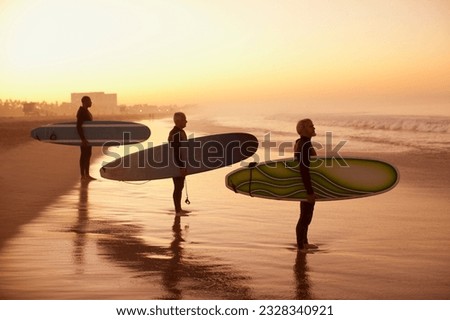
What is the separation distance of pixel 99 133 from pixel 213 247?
6.94 meters

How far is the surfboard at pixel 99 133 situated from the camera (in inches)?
511

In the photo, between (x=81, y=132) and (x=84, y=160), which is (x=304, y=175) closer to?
(x=84, y=160)

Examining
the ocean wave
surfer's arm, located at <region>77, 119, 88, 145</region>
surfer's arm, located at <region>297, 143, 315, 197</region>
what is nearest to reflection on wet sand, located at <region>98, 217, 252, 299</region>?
surfer's arm, located at <region>297, 143, 315, 197</region>

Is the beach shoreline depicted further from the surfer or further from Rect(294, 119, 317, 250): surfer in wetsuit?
Rect(294, 119, 317, 250): surfer in wetsuit

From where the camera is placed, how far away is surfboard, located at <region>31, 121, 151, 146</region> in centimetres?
1298

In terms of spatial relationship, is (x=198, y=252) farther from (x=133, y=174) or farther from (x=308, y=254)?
(x=133, y=174)

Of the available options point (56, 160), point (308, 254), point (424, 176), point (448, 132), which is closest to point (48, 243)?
point (308, 254)

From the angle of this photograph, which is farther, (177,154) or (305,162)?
(177,154)

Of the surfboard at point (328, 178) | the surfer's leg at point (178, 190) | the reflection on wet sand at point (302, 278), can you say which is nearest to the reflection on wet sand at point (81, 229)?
the surfer's leg at point (178, 190)

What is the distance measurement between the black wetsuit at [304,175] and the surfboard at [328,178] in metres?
0.58

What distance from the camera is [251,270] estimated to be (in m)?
5.62

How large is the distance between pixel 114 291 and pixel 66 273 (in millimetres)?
647

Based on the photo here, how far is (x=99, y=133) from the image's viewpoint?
1298 cm

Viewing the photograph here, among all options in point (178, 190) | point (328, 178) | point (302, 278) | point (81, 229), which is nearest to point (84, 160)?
point (178, 190)
